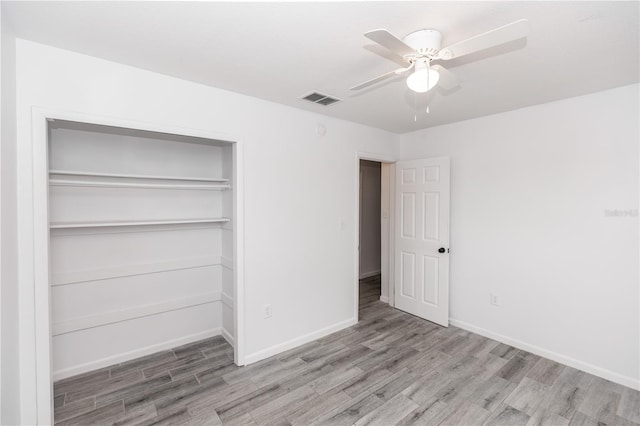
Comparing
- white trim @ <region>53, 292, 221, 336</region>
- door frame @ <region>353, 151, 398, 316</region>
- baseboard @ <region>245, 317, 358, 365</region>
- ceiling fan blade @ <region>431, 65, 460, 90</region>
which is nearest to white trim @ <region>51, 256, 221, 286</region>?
white trim @ <region>53, 292, 221, 336</region>

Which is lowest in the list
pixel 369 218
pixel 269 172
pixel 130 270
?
pixel 130 270

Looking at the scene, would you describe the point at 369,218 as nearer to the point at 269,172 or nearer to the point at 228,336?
the point at 269,172

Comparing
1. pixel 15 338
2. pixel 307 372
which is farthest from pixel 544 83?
pixel 15 338

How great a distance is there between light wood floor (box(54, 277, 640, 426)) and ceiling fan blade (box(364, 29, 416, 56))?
238cm

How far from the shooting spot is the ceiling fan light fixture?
171cm

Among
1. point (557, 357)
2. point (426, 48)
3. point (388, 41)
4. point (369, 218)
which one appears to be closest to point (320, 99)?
point (426, 48)

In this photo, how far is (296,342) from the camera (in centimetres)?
326

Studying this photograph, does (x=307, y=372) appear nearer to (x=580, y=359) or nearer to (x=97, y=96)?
(x=580, y=359)

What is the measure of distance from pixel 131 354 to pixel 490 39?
373 cm

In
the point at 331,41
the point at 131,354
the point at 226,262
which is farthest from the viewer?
the point at 226,262

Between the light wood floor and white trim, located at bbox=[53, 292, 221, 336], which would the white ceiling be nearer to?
white trim, located at bbox=[53, 292, 221, 336]

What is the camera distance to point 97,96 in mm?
2154

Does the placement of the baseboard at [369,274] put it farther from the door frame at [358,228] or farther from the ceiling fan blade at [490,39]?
the ceiling fan blade at [490,39]

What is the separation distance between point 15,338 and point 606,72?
436 cm
